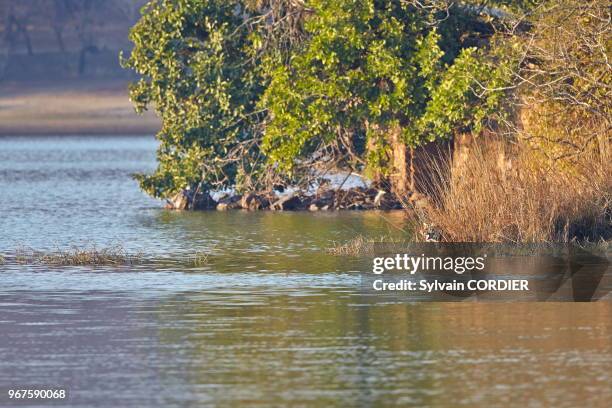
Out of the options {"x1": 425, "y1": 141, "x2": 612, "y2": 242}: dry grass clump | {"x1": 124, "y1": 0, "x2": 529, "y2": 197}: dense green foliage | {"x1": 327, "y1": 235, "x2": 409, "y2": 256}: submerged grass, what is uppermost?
{"x1": 124, "y1": 0, "x2": 529, "y2": 197}: dense green foliage

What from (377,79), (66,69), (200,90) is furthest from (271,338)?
(66,69)

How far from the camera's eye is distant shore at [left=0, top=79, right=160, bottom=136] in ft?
275

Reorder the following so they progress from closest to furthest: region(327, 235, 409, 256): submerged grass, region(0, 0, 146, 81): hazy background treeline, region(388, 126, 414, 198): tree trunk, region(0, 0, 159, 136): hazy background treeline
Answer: region(327, 235, 409, 256): submerged grass → region(388, 126, 414, 198): tree trunk → region(0, 0, 159, 136): hazy background treeline → region(0, 0, 146, 81): hazy background treeline

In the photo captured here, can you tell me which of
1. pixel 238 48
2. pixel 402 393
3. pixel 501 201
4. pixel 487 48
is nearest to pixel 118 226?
pixel 238 48

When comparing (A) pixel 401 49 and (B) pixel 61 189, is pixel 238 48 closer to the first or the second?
(A) pixel 401 49

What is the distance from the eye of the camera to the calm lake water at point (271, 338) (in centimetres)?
1298

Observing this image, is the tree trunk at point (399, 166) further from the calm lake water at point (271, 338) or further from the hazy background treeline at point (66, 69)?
the hazy background treeline at point (66, 69)

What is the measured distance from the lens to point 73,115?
84000mm

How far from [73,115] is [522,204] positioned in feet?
208

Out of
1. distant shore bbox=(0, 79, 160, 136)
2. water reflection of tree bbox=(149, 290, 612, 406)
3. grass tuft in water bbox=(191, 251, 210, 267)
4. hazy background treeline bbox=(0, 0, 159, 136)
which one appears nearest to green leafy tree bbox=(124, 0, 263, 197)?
grass tuft in water bbox=(191, 251, 210, 267)

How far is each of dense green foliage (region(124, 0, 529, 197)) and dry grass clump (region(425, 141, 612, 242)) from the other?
8.37ft

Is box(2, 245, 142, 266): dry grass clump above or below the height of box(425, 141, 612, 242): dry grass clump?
below

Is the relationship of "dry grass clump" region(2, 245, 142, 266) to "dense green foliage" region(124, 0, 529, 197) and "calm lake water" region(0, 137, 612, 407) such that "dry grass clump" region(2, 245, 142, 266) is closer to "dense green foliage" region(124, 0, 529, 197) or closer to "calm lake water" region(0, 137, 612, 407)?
"calm lake water" region(0, 137, 612, 407)

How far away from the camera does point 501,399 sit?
41.1 ft
